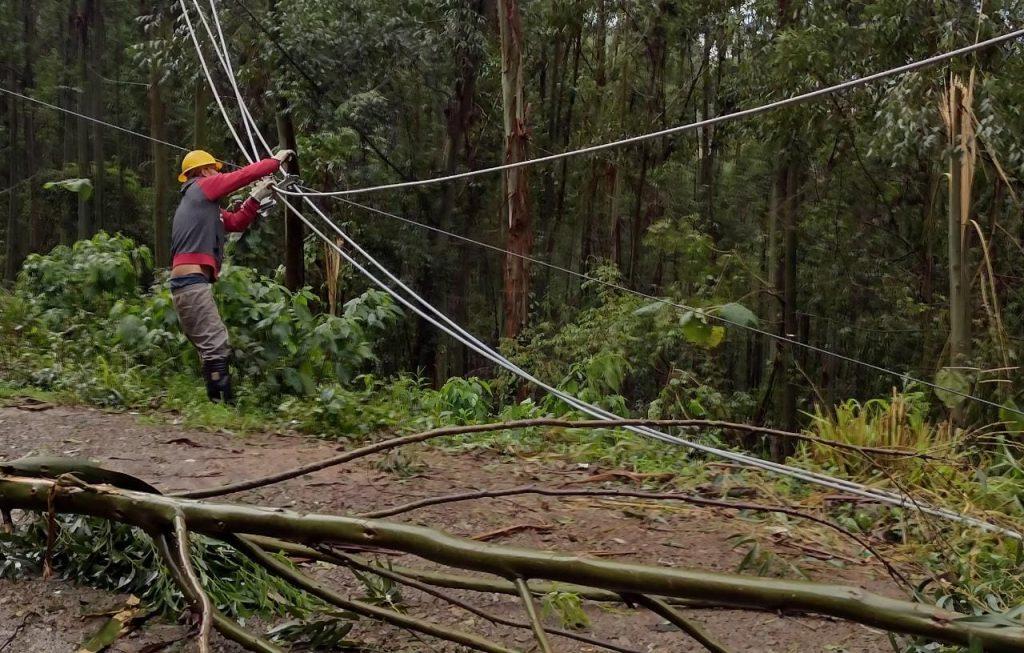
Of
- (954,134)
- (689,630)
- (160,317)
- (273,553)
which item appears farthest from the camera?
(954,134)

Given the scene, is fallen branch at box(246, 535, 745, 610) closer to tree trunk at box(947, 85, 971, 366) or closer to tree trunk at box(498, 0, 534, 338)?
tree trunk at box(947, 85, 971, 366)

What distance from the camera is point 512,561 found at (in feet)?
6.21

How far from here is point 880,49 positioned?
436 inches

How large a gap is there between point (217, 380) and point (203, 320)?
37 cm

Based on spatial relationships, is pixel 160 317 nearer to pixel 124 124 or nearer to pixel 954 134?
pixel 954 134

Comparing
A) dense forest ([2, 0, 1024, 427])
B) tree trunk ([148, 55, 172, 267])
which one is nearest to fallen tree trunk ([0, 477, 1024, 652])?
dense forest ([2, 0, 1024, 427])

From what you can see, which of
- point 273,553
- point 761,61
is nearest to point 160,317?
point 273,553

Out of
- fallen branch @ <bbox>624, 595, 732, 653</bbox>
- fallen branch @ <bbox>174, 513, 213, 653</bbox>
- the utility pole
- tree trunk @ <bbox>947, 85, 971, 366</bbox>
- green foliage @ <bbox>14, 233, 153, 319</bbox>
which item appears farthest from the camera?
the utility pole

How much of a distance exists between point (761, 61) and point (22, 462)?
46.5 feet

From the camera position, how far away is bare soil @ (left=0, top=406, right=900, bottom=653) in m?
2.42

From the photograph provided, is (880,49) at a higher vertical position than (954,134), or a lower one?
higher

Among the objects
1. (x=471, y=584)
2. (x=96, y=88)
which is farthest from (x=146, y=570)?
(x=96, y=88)

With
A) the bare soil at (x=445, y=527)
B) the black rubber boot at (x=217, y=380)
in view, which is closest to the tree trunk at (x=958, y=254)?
the bare soil at (x=445, y=527)

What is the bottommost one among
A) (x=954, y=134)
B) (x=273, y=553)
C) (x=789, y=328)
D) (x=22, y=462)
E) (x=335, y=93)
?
(x=789, y=328)
